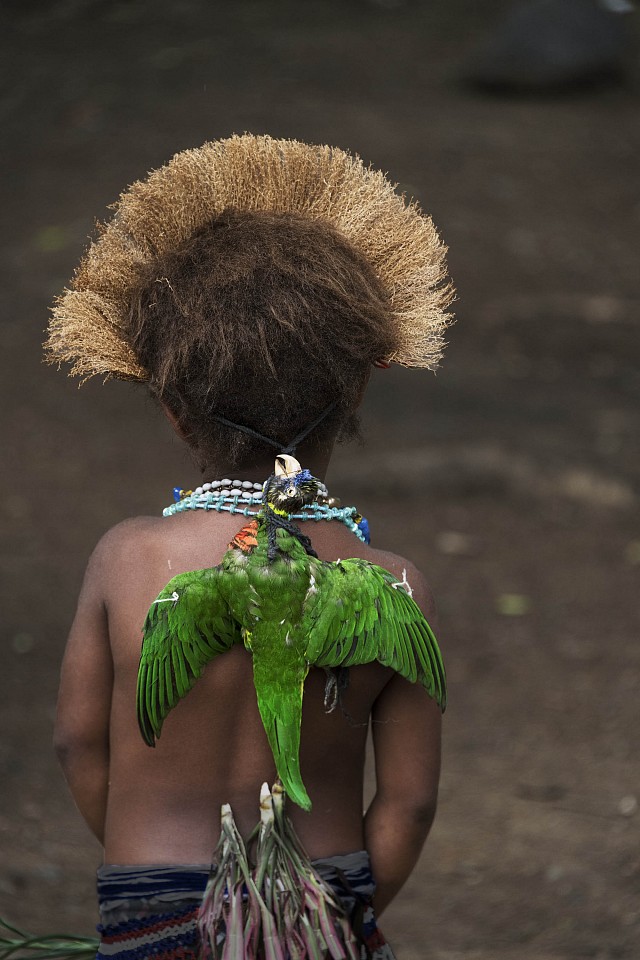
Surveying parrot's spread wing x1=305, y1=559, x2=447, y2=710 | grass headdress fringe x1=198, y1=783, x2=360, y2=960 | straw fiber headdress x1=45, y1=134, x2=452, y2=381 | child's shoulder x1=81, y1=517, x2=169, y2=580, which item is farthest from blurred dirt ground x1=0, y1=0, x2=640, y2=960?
grass headdress fringe x1=198, y1=783, x2=360, y2=960

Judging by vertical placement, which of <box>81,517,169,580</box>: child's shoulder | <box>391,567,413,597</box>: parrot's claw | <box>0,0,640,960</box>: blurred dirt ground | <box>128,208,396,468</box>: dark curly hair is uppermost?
<box>0,0,640,960</box>: blurred dirt ground

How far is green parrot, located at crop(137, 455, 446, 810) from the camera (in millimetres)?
1644

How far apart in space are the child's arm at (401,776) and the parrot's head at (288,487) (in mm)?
287

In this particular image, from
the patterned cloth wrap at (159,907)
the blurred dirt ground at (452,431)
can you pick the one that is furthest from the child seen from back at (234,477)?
the blurred dirt ground at (452,431)

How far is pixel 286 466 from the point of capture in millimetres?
1677

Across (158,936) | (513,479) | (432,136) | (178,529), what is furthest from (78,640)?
(432,136)

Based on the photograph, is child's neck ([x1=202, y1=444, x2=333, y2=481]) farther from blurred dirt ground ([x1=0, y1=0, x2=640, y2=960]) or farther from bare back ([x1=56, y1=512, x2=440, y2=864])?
blurred dirt ground ([x1=0, y1=0, x2=640, y2=960])

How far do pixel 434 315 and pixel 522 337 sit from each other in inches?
225

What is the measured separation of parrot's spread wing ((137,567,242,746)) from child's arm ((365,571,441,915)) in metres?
0.32

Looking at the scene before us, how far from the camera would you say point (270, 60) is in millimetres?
9539

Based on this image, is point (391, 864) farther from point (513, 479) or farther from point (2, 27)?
point (2, 27)

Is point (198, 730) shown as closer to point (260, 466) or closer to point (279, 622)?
point (279, 622)

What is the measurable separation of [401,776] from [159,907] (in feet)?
1.43

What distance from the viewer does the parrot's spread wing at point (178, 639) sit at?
1.66 metres
